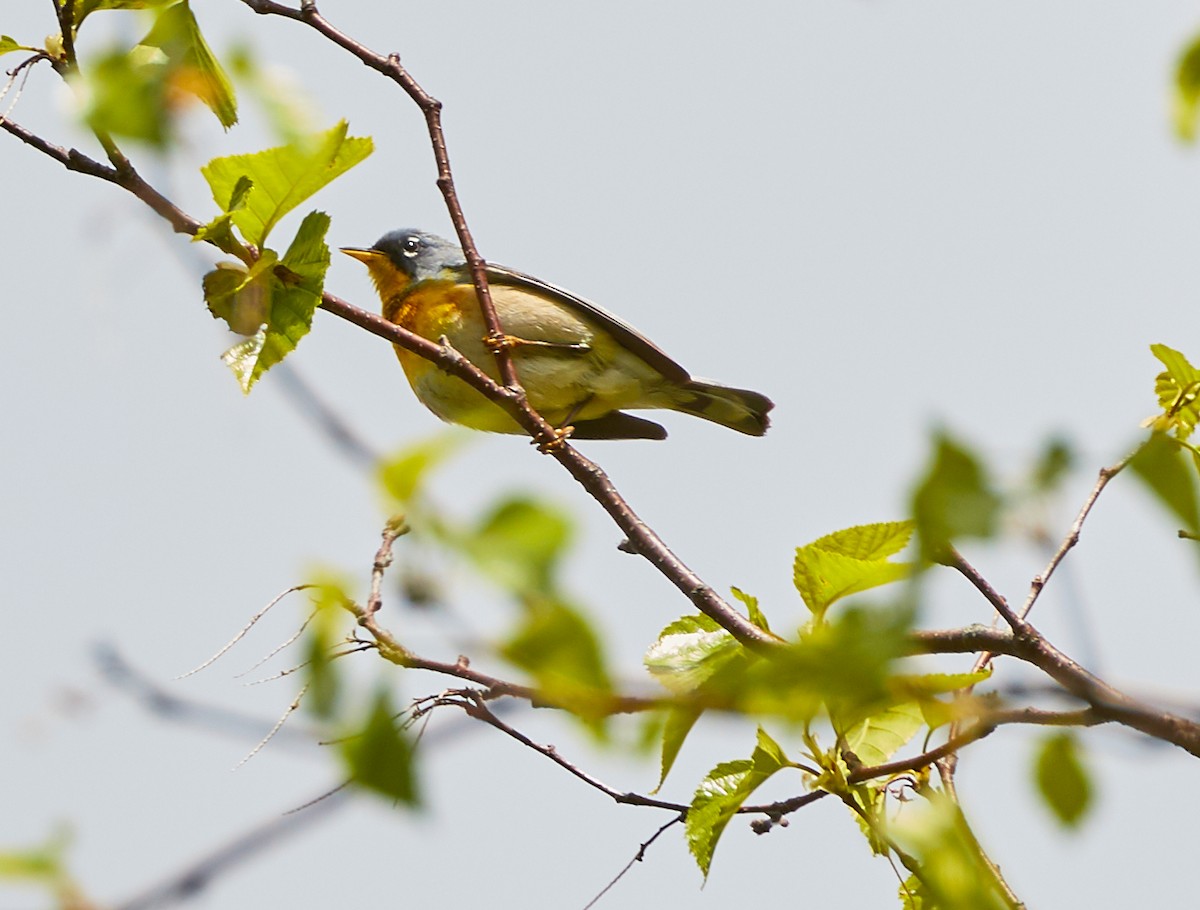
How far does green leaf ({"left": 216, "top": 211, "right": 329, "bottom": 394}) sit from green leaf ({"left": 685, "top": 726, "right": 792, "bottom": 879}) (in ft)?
4.24

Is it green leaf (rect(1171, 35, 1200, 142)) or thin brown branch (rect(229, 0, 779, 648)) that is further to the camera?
thin brown branch (rect(229, 0, 779, 648))

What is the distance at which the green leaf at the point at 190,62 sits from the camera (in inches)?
63.3

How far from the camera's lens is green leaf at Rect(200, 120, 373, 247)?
7.40ft

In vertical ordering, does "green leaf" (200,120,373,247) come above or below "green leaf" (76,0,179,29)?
below

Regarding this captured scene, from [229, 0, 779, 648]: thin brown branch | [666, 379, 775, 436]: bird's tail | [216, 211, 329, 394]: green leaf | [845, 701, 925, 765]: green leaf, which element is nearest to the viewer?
[216, 211, 329, 394]: green leaf

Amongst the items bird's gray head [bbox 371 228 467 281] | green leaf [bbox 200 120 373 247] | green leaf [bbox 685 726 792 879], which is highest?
bird's gray head [bbox 371 228 467 281]

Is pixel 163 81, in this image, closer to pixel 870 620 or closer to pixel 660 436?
pixel 870 620

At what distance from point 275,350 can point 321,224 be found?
31 centimetres

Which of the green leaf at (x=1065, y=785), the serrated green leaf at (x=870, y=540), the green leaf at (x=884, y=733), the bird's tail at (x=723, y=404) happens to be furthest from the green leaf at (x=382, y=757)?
the bird's tail at (x=723, y=404)

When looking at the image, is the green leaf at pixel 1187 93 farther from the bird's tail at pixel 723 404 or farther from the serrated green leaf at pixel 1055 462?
the bird's tail at pixel 723 404

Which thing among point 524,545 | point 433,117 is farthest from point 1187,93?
point 433,117

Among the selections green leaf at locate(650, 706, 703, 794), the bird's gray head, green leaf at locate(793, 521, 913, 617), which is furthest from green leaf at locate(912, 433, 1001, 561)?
→ the bird's gray head

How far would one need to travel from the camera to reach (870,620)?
995 millimetres

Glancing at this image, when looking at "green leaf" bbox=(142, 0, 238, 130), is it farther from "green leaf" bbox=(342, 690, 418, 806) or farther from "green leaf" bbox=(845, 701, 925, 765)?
"green leaf" bbox=(845, 701, 925, 765)
